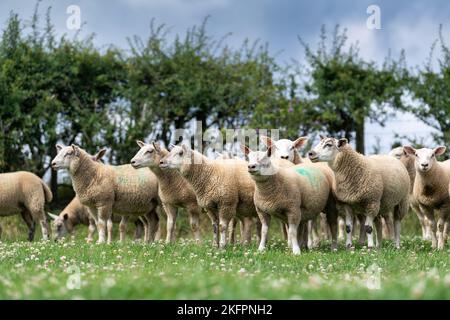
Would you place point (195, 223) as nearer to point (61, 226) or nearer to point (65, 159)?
point (65, 159)

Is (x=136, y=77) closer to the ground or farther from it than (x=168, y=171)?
farther from it

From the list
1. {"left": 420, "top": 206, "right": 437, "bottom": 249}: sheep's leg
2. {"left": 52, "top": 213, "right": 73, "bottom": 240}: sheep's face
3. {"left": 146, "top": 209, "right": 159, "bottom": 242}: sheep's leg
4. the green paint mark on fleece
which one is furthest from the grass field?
{"left": 52, "top": 213, "right": 73, "bottom": 240}: sheep's face

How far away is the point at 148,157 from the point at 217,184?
174 centimetres

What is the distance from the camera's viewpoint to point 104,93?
2372 cm

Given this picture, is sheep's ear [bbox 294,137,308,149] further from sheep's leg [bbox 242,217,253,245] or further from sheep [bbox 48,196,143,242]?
sheep [bbox 48,196,143,242]

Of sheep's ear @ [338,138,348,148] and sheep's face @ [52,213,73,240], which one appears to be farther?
sheep's face @ [52,213,73,240]

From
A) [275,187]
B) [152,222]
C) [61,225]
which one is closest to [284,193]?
[275,187]

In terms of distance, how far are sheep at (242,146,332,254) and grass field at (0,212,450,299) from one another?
0.55 metres

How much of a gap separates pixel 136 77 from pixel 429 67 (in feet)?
30.2

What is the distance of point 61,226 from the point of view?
18.8 metres

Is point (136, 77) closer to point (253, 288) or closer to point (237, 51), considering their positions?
point (237, 51)

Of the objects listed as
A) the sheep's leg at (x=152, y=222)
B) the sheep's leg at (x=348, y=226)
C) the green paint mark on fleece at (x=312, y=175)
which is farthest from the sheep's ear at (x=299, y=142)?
the sheep's leg at (x=152, y=222)

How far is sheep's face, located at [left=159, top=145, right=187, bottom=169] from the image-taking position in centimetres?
1240
